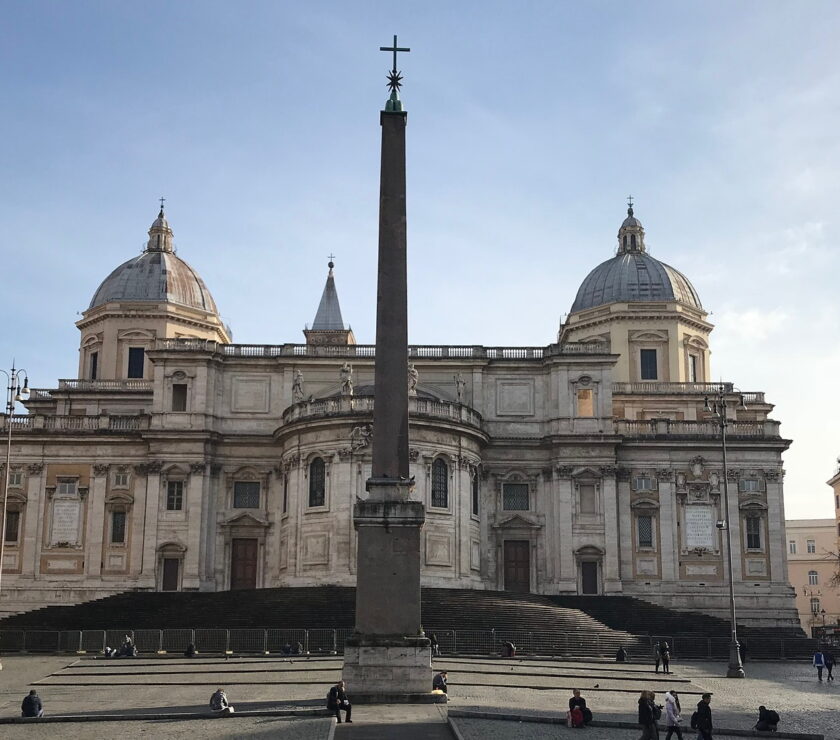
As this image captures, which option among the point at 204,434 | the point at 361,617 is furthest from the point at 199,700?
the point at 204,434

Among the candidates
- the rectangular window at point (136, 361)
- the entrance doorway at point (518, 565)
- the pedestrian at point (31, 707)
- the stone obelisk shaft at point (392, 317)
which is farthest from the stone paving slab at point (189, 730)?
the rectangular window at point (136, 361)

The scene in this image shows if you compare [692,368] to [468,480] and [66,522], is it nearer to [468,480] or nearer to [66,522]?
[468,480]

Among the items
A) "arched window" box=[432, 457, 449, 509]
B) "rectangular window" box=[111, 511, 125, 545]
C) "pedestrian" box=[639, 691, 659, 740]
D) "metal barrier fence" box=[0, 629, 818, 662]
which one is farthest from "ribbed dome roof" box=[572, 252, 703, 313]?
"pedestrian" box=[639, 691, 659, 740]

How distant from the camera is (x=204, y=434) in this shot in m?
57.9

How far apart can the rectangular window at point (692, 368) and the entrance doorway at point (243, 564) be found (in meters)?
27.9

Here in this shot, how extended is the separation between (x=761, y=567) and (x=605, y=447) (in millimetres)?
9999

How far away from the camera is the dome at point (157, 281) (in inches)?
2712

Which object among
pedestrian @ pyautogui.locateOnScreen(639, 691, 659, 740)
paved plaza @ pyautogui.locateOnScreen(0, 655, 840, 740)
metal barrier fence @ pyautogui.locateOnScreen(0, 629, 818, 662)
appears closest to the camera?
pedestrian @ pyautogui.locateOnScreen(639, 691, 659, 740)

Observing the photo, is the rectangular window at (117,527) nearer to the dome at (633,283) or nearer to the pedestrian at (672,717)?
the dome at (633,283)

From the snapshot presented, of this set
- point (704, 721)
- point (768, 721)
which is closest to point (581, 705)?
point (704, 721)

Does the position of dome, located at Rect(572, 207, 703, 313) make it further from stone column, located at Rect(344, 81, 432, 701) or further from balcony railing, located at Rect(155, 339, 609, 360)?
stone column, located at Rect(344, 81, 432, 701)

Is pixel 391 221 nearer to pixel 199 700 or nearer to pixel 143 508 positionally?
pixel 199 700

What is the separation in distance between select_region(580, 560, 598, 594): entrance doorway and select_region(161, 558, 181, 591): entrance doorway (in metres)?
20.0

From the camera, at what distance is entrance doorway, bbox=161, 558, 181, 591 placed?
5709 cm
